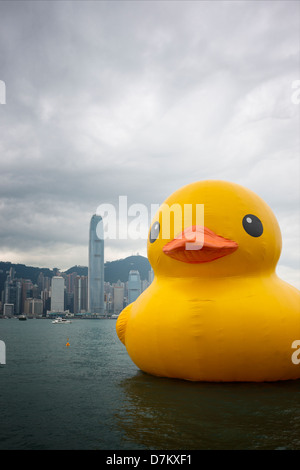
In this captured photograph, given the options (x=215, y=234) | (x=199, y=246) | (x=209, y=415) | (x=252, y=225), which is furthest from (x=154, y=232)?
(x=209, y=415)

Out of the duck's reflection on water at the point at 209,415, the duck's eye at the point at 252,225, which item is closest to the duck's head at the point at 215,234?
the duck's eye at the point at 252,225

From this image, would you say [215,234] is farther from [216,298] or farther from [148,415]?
[148,415]

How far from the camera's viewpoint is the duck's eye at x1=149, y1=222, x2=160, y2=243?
10023 mm

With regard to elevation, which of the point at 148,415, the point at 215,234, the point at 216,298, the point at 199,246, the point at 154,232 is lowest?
the point at 148,415

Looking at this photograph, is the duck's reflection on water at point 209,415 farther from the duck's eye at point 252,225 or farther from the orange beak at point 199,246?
the duck's eye at point 252,225

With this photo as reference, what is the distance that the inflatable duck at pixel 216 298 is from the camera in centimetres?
827

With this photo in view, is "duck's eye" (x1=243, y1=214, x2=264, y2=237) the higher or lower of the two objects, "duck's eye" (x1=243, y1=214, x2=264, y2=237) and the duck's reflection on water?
the higher

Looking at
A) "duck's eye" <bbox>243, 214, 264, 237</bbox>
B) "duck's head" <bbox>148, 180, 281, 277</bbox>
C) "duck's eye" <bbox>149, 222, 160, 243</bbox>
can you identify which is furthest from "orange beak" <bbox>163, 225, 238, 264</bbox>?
"duck's eye" <bbox>149, 222, 160, 243</bbox>

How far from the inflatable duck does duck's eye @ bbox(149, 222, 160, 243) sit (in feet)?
0.09

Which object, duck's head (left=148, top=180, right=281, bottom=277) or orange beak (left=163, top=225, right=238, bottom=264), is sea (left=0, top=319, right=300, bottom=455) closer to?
duck's head (left=148, top=180, right=281, bottom=277)

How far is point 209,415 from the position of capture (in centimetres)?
696

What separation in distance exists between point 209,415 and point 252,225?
4.23 metres

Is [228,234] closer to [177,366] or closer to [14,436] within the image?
[177,366]

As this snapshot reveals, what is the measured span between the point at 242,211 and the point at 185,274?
198cm
